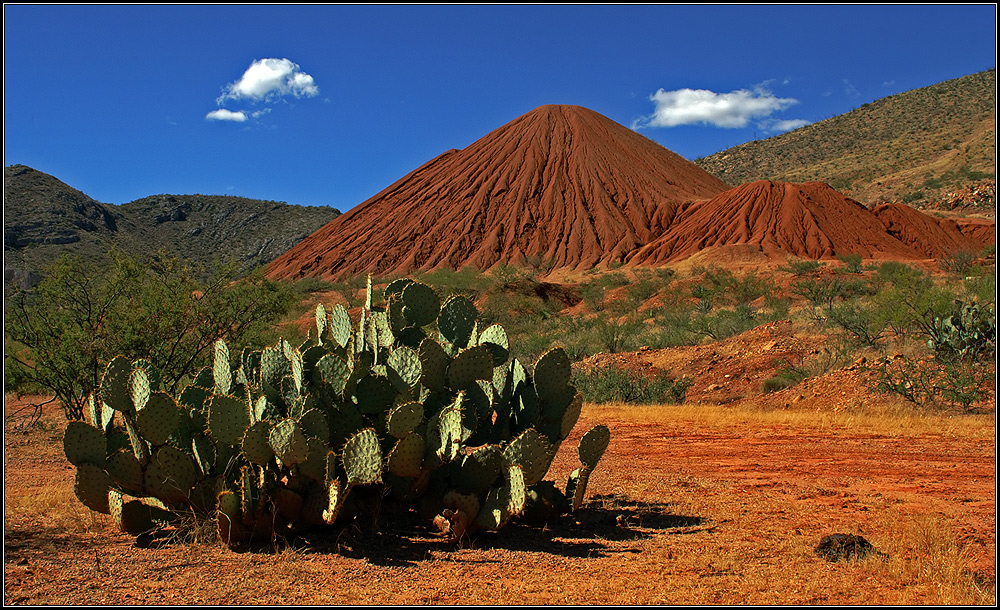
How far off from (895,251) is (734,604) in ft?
141

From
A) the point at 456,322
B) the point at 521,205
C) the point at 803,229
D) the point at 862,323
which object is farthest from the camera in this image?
the point at 521,205

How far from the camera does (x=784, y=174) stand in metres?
69.1

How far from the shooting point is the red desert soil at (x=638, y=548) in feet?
12.7

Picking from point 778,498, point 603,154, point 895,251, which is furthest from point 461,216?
point 778,498

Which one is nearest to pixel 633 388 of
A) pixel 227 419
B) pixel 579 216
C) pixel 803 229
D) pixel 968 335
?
pixel 968 335

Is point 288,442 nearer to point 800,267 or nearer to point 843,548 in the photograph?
point 843,548

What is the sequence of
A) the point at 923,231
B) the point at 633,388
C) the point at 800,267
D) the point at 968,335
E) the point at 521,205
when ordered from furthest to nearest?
the point at 521,205
the point at 923,231
the point at 800,267
the point at 633,388
the point at 968,335

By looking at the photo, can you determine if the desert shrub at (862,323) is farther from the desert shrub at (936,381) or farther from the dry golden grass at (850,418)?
the dry golden grass at (850,418)

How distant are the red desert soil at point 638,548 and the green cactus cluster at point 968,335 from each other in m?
4.35

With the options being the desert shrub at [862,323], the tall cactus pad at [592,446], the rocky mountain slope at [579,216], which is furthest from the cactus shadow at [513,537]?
the rocky mountain slope at [579,216]

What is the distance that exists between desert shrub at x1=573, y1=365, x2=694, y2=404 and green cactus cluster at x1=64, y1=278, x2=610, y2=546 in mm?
8611

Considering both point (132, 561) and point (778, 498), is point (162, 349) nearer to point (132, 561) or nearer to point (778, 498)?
point (132, 561)

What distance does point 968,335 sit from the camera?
471 inches

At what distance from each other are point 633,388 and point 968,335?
625 centimetres
